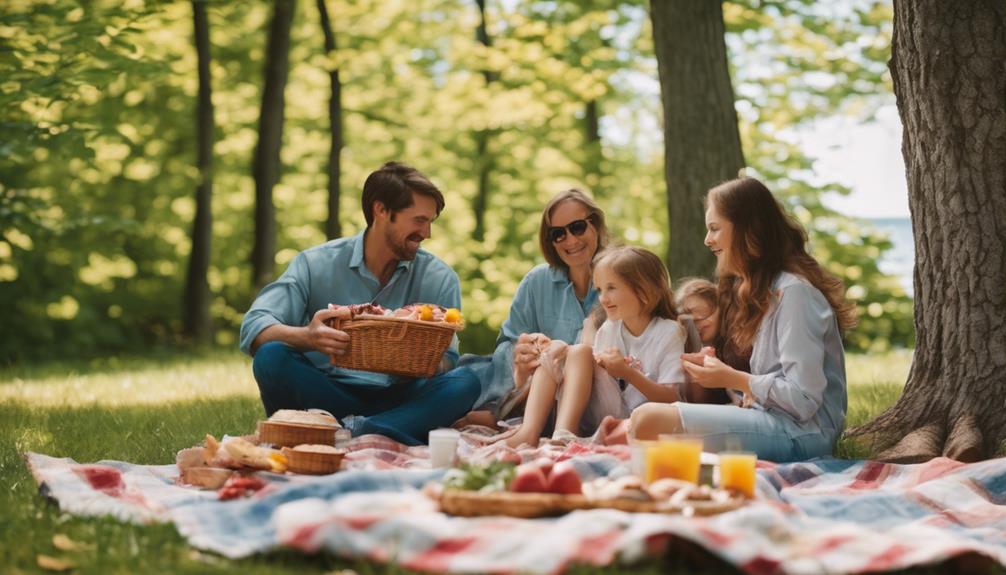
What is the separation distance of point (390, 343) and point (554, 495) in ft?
5.88

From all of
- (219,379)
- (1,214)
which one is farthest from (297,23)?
(219,379)

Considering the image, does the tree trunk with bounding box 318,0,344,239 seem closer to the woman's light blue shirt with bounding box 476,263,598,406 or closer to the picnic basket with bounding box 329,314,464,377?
the woman's light blue shirt with bounding box 476,263,598,406

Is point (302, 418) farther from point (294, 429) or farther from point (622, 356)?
point (622, 356)

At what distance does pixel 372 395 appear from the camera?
5.73 metres

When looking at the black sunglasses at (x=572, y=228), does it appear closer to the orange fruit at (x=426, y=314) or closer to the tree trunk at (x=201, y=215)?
the orange fruit at (x=426, y=314)

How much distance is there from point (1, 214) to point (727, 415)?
8.21m

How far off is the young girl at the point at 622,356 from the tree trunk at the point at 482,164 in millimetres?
12778

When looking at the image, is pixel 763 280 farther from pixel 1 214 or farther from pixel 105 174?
pixel 105 174

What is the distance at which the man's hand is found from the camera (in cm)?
509

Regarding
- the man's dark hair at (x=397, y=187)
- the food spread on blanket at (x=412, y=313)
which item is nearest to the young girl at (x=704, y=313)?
the food spread on blanket at (x=412, y=313)

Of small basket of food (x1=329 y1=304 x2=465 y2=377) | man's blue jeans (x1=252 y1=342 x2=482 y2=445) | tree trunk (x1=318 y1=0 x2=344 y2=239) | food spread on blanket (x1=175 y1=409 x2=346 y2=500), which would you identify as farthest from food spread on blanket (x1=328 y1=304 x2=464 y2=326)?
tree trunk (x1=318 y1=0 x2=344 y2=239)

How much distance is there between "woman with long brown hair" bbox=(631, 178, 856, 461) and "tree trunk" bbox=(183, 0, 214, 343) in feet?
33.7

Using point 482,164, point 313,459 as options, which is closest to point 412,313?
point 313,459

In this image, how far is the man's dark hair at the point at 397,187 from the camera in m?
5.62
